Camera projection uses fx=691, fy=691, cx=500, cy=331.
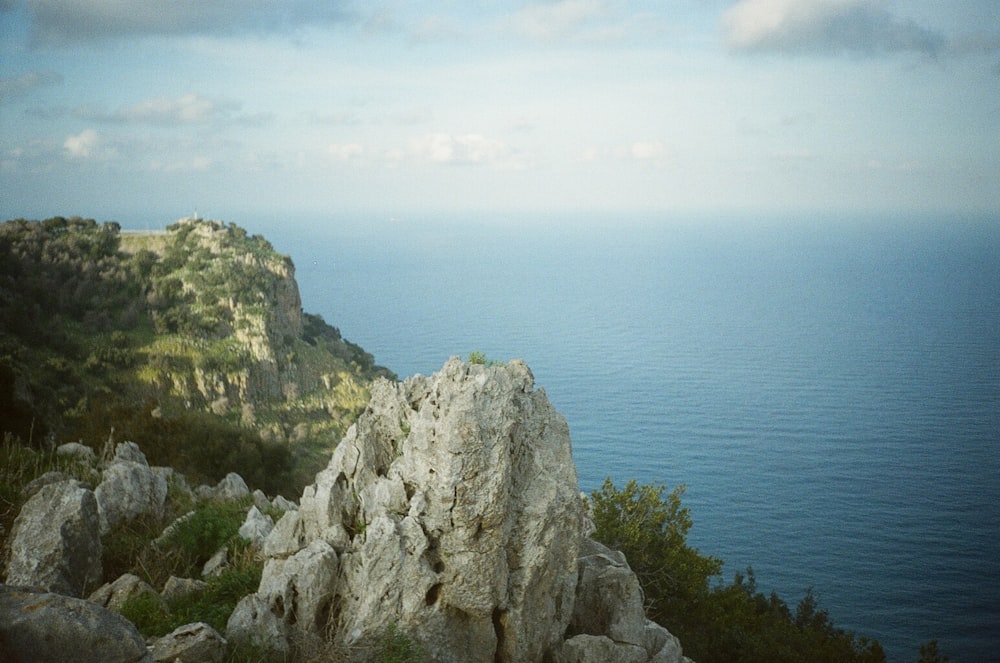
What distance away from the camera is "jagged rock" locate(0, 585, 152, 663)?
5371 millimetres

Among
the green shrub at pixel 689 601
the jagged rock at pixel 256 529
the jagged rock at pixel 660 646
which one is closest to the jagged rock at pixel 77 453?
the jagged rock at pixel 256 529

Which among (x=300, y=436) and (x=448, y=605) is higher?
(x=448, y=605)

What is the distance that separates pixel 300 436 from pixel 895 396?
237ft

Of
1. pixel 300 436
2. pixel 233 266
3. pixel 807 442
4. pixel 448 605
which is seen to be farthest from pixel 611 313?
pixel 448 605

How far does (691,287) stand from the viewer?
186250 mm

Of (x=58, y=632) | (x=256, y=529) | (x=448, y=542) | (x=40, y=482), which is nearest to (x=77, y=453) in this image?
(x=40, y=482)

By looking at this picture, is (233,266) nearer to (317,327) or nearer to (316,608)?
(317,327)

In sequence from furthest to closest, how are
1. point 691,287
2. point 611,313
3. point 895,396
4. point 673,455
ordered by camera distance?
point 691,287 → point 611,313 → point 895,396 → point 673,455

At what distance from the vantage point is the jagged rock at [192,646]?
781 centimetres

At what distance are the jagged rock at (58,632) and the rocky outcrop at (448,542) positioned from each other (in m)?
3.08

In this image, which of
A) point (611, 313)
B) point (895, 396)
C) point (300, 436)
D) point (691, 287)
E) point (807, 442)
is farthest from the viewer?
point (691, 287)

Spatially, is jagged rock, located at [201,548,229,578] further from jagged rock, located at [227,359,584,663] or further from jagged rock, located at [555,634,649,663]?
jagged rock, located at [555,634,649,663]

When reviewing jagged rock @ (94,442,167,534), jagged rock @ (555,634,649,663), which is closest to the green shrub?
jagged rock @ (555,634,649,663)

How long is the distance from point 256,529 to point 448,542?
15.8ft
